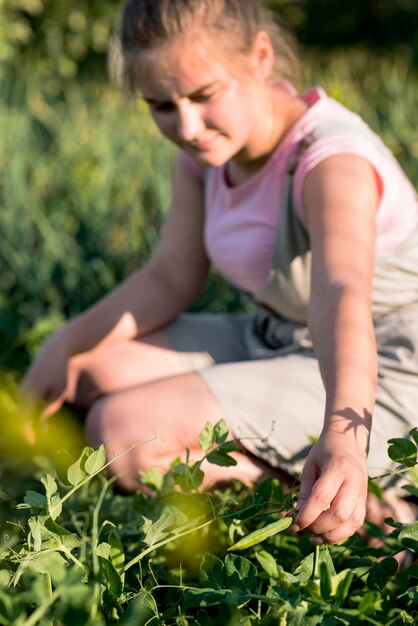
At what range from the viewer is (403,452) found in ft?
3.93

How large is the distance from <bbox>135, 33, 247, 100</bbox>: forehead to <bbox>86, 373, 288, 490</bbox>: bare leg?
22.2 inches

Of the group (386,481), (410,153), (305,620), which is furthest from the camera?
(410,153)

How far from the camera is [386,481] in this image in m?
1.74

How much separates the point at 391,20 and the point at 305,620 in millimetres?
9266

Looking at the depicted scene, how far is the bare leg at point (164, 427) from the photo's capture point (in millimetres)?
1812

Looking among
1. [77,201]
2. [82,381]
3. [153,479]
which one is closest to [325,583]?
[153,479]

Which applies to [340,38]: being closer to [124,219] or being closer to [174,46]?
[124,219]

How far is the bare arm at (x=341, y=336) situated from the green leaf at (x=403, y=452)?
0.12ft

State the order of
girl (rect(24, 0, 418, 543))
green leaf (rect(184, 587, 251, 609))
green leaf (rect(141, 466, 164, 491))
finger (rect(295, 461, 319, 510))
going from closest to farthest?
green leaf (rect(184, 587, 251, 609)) → finger (rect(295, 461, 319, 510)) → green leaf (rect(141, 466, 164, 491)) → girl (rect(24, 0, 418, 543))

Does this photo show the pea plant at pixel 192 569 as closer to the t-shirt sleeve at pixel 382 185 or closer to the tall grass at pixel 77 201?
the t-shirt sleeve at pixel 382 185

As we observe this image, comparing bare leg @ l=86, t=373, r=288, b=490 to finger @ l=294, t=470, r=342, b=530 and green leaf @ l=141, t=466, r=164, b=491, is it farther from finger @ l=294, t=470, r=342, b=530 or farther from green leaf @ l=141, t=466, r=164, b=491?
finger @ l=294, t=470, r=342, b=530

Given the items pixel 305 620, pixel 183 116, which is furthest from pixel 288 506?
pixel 183 116

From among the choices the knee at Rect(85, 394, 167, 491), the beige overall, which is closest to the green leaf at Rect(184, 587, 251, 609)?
the beige overall

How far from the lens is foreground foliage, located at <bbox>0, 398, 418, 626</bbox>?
100cm
